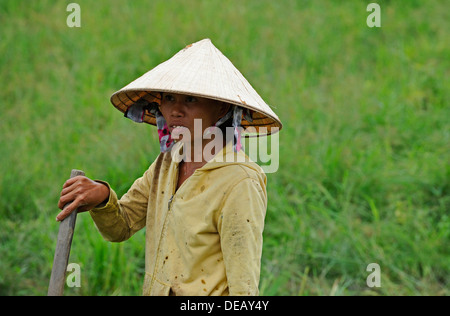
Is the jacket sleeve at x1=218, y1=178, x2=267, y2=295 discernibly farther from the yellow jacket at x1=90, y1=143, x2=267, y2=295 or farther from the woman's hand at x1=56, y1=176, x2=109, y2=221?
the woman's hand at x1=56, y1=176, x2=109, y2=221

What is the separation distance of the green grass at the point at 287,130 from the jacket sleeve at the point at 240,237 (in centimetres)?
154

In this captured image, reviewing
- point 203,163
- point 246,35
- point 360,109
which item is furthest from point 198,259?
point 246,35

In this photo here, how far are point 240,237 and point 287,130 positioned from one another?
3077 mm

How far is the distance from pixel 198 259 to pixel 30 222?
2.33m

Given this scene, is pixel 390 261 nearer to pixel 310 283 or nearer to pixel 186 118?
pixel 310 283

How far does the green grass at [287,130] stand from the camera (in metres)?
3.57

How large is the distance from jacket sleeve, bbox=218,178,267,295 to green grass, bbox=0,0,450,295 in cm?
154

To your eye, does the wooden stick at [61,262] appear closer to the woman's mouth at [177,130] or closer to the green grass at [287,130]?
the woman's mouth at [177,130]

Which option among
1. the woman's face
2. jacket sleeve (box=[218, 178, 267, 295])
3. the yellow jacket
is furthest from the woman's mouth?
jacket sleeve (box=[218, 178, 267, 295])

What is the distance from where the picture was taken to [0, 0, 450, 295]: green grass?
3.57 metres

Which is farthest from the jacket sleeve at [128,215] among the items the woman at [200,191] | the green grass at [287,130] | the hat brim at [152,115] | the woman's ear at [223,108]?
the green grass at [287,130]

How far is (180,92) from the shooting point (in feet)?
5.56

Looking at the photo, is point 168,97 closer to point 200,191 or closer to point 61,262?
point 200,191
